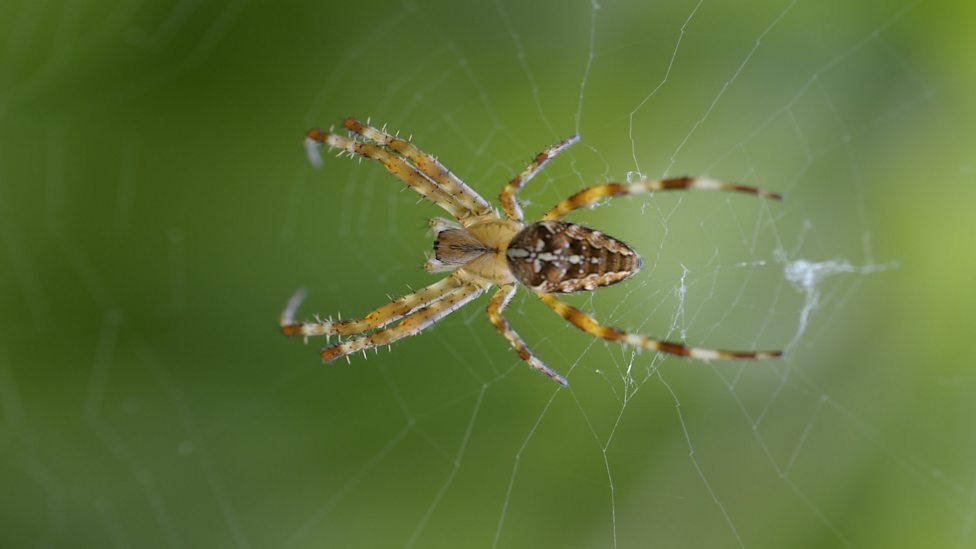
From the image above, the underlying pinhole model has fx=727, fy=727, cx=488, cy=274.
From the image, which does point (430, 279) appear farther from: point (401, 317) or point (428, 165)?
point (428, 165)

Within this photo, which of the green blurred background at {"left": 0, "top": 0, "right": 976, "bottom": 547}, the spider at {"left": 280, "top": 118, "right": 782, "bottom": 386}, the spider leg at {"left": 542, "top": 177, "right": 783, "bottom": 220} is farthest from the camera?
the green blurred background at {"left": 0, "top": 0, "right": 976, "bottom": 547}

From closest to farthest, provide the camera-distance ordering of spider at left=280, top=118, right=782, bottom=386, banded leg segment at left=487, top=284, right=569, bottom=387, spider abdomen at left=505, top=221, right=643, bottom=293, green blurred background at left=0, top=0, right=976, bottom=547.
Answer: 1. spider abdomen at left=505, top=221, right=643, bottom=293
2. spider at left=280, top=118, right=782, bottom=386
3. banded leg segment at left=487, top=284, right=569, bottom=387
4. green blurred background at left=0, top=0, right=976, bottom=547

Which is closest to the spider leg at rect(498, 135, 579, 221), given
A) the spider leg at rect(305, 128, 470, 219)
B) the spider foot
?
the spider leg at rect(305, 128, 470, 219)

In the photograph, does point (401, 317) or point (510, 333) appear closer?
point (510, 333)

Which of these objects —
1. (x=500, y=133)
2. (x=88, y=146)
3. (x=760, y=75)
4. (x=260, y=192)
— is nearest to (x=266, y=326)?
(x=260, y=192)

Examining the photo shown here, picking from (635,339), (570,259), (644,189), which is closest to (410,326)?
(570,259)

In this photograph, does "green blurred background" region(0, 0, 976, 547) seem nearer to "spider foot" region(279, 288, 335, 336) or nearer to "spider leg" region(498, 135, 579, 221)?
"spider foot" region(279, 288, 335, 336)

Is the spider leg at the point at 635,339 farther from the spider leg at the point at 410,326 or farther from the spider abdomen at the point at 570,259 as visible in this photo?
the spider leg at the point at 410,326
